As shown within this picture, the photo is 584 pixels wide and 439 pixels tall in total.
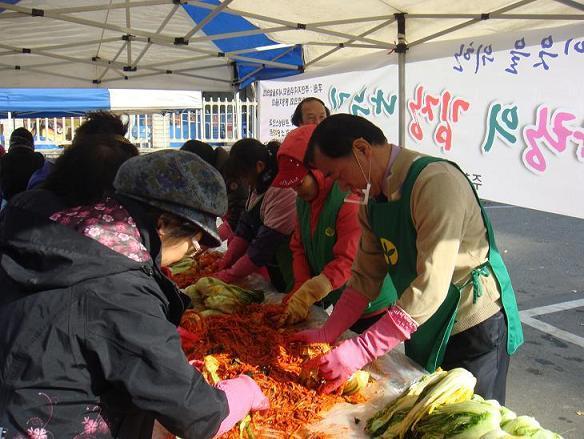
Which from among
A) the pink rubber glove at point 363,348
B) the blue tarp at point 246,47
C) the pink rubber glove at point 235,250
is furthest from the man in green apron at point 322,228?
the blue tarp at point 246,47

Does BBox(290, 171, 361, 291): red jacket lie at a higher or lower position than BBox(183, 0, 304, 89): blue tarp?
lower

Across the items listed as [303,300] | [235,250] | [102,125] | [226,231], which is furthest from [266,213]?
[102,125]

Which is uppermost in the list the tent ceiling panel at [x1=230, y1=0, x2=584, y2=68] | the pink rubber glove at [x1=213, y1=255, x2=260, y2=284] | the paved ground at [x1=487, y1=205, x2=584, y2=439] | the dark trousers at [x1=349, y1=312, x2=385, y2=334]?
the tent ceiling panel at [x1=230, y1=0, x2=584, y2=68]

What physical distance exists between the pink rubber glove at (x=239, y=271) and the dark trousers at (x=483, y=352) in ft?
4.03

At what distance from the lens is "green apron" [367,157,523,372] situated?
1771 mm

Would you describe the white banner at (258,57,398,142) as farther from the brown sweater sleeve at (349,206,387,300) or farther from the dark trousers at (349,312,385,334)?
the brown sweater sleeve at (349,206,387,300)

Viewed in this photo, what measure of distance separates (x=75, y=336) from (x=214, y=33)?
5086 mm

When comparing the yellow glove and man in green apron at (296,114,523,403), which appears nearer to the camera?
man in green apron at (296,114,523,403)

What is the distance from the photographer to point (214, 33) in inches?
220

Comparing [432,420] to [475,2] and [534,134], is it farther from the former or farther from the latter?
[475,2]

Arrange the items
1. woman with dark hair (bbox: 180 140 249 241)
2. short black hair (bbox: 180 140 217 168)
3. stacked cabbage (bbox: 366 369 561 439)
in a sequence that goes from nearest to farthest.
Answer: stacked cabbage (bbox: 366 369 561 439)
woman with dark hair (bbox: 180 140 249 241)
short black hair (bbox: 180 140 217 168)

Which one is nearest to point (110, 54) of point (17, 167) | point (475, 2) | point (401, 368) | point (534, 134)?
point (17, 167)

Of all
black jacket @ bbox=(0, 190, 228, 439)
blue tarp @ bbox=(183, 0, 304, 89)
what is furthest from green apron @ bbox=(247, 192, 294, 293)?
blue tarp @ bbox=(183, 0, 304, 89)

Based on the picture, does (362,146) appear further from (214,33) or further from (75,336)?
(214,33)
